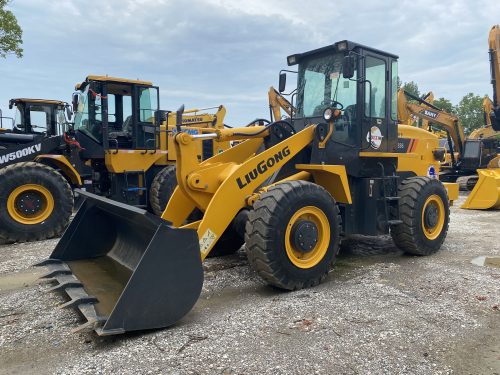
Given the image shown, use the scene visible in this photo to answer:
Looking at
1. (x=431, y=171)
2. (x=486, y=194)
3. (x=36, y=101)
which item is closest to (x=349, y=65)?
(x=431, y=171)

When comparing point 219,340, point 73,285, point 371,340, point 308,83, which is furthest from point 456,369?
point 308,83

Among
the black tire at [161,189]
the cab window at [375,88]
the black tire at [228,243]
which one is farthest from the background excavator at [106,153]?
the cab window at [375,88]

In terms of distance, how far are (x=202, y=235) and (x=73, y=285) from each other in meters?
1.29

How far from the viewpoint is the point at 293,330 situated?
3.56 metres

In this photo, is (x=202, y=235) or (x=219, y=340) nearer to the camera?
(x=219, y=340)

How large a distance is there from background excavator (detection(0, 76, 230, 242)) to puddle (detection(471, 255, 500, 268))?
5.46 meters

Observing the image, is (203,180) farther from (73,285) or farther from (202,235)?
(73,285)

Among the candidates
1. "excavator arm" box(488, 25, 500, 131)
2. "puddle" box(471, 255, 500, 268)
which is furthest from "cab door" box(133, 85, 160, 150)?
"excavator arm" box(488, 25, 500, 131)

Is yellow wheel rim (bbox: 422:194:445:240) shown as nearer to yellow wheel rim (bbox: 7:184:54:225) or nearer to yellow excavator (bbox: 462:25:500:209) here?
yellow excavator (bbox: 462:25:500:209)

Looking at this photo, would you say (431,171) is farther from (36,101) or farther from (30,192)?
(36,101)

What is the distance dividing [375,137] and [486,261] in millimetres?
2257

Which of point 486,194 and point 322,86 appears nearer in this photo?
point 322,86

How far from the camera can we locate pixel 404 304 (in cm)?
416

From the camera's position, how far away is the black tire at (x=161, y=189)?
8992 millimetres
